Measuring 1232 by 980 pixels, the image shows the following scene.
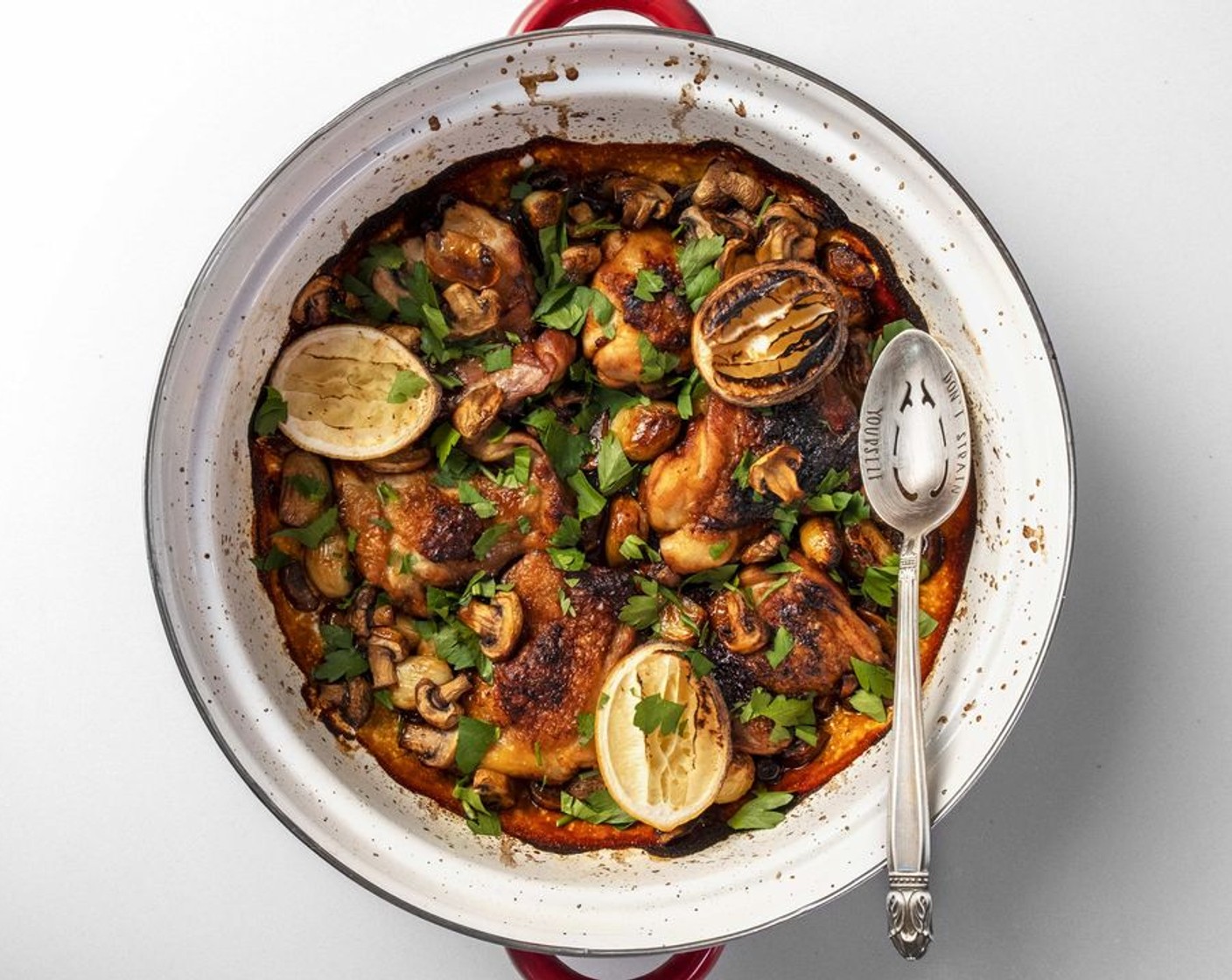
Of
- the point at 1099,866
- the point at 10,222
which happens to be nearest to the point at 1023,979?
the point at 1099,866

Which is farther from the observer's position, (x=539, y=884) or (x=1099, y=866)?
(x=1099, y=866)

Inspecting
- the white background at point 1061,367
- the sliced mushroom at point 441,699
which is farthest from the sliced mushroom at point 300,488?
the white background at point 1061,367

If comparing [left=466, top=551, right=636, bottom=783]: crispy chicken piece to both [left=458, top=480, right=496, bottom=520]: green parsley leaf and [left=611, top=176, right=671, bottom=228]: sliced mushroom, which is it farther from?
[left=611, top=176, right=671, bottom=228]: sliced mushroom

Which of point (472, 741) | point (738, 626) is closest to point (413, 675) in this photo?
point (472, 741)

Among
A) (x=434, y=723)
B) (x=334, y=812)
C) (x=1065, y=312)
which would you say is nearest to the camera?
(x=334, y=812)

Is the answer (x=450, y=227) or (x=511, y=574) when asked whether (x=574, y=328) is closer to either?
(x=450, y=227)

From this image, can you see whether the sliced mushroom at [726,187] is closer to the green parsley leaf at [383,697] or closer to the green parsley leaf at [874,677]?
the green parsley leaf at [874,677]

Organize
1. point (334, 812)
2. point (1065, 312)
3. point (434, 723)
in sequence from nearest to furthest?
1. point (334, 812)
2. point (434, 723)
3. point (1065, 312)
